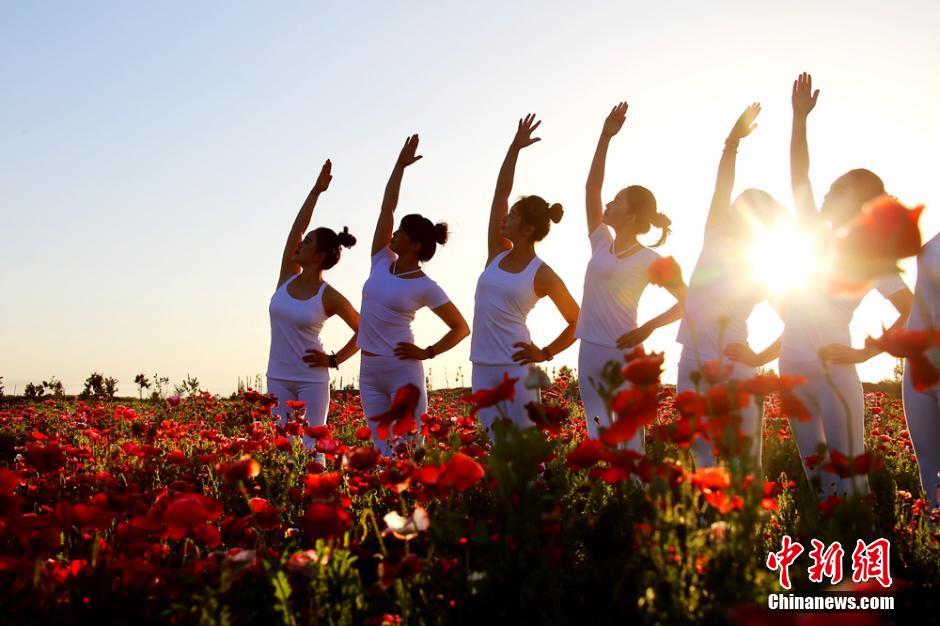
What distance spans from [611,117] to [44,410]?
9412 mm

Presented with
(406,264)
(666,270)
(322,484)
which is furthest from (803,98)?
(322,484)

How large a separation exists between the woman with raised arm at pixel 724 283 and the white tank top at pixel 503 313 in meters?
1.09

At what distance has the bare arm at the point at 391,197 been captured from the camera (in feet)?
18.9

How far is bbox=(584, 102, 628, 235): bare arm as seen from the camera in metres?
4.93

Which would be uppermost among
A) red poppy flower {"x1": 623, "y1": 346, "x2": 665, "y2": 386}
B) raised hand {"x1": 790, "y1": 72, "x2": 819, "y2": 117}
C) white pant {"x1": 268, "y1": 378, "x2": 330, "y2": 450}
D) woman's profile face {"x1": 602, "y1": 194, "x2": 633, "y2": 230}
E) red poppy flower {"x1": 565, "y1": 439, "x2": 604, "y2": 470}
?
raised hand {"x1": 790, "y1": 72, "x2": 819, "y2": 117}

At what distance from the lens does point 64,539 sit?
3.86 meters

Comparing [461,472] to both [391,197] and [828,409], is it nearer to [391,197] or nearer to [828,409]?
[828,409]

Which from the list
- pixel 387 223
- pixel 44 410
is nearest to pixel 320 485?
pixel 387 223

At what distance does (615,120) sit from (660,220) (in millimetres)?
904

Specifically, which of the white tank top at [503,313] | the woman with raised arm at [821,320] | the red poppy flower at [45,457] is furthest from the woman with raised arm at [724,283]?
the red poppy flower at [45,457]

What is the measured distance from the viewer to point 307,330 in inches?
227

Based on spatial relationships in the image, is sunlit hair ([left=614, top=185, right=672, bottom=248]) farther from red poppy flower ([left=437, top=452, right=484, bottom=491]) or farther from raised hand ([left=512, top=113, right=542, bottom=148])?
red poppy flower ([left=437, top=452, right=484, bottom=491])

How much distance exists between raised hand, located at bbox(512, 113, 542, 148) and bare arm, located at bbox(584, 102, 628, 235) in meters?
0.60

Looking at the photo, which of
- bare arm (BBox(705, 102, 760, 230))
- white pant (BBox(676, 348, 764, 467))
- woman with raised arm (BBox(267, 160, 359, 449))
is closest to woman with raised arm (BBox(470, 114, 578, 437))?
white pant (BBox(676, 348, 764, 467))
